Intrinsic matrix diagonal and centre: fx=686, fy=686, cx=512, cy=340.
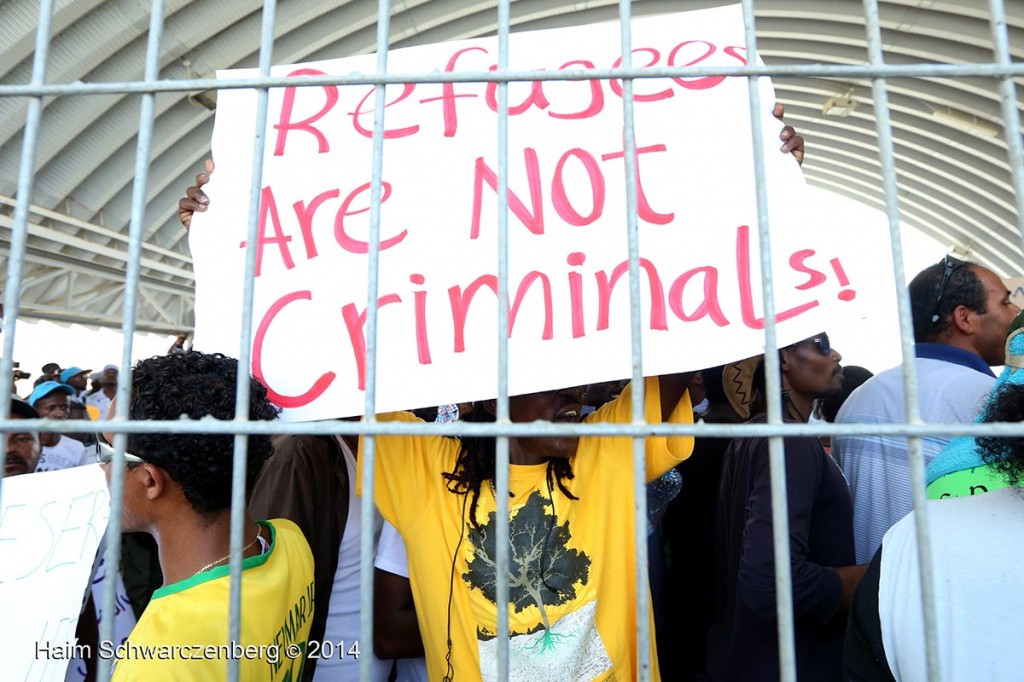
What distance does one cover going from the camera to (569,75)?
99 centimetres

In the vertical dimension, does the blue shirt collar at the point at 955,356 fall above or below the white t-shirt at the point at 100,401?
below

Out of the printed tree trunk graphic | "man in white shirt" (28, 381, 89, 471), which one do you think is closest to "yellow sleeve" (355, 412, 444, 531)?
the printed tree trunk graphic

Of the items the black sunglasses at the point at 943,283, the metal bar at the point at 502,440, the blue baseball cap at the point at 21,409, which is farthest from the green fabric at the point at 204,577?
the black sunglasses at the point at 943,283

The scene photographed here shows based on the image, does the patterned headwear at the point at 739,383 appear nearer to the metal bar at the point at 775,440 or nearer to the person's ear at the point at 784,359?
the person's ear at the point at 784,359

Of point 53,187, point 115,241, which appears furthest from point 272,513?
point 115,241

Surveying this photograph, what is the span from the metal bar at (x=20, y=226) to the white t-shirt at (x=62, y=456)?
11.1 feet

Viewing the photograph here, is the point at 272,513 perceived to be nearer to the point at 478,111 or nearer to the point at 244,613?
the point at 244,613

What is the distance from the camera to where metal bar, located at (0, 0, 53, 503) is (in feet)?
3.28

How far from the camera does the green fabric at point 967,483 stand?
1.35 metres

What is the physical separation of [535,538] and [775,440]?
638mm

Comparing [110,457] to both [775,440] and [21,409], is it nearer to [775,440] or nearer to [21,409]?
[775,440]

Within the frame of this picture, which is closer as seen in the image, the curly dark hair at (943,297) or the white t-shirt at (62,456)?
the curly dark hair at (943,297)

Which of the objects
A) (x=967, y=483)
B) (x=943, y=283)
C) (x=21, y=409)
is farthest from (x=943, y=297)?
(x=21, y=409)

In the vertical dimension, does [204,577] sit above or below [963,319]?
below
